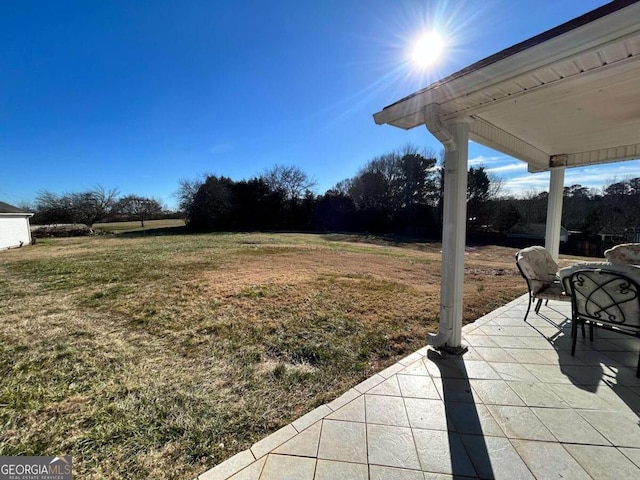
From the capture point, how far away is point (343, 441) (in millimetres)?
1330

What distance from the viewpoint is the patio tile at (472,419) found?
139 centimetres

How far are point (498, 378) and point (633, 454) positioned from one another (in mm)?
678

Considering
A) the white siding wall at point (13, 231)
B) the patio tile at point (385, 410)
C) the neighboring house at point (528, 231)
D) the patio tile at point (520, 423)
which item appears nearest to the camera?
the patio tile at point (520, 423)

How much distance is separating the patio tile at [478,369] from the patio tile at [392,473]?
1.02 m

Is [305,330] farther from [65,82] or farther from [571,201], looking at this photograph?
[571,201]

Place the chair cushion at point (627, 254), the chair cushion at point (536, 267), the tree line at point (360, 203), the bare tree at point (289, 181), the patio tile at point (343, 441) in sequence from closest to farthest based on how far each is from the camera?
the patio tile at point (343, 441)
the chair cushion at point (536, 267)
the chair cushion at point (627, 254)
the tree line at point (360, 203)
the bare tree at point (289, 181)

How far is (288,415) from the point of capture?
1.54 m

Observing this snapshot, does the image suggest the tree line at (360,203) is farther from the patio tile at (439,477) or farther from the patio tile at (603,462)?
the patio tile at (439,477)

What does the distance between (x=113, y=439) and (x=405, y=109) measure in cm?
291

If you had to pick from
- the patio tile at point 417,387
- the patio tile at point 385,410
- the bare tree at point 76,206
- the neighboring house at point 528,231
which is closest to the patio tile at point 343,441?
the patio tile at point 385,410

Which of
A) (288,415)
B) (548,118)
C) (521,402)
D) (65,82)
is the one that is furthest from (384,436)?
(65,82)

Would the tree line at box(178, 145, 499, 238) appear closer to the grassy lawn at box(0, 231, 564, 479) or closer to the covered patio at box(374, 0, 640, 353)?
the grassy lawn at box(0, 231, 564, 479)

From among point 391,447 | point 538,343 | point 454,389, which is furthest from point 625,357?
point 391,447

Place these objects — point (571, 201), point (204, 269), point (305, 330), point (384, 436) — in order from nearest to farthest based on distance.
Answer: point (384, 436), point (305, 330), point (204, 269), point (571, 201)
